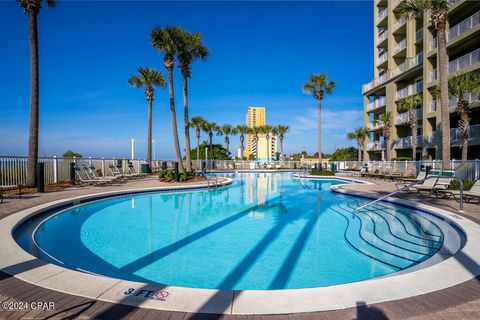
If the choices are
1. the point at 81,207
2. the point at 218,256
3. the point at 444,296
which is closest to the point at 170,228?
the point at 218,256

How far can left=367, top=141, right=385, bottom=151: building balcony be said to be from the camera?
30.0 metres

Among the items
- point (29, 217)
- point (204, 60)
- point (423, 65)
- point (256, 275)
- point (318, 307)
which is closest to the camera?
point (318, 307)

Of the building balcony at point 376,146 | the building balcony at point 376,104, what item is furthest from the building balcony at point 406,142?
the building balcony at point 376,104

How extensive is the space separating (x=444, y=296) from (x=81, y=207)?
10.4 m

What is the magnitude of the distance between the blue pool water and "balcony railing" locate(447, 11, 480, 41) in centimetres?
1648

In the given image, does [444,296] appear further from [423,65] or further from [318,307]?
[423,65]

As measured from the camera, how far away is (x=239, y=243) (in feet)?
20.4

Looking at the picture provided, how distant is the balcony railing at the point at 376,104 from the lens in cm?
3012

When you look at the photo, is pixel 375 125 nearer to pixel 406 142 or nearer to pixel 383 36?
pixel 406 142

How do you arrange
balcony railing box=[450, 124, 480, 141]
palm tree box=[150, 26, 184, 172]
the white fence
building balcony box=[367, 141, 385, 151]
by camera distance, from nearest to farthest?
the white fence → balcony railing box=[450, 124, 480, 141] → palm tree box=[150, 26, 184, 172] → building balcony box=[367, 141, 385, 151]

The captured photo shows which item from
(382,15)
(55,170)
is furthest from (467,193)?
(382,15)

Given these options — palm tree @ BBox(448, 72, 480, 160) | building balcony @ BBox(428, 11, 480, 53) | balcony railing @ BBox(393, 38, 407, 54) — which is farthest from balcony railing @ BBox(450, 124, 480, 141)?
balcony railing @ BBox(393, 38, 407, 54)

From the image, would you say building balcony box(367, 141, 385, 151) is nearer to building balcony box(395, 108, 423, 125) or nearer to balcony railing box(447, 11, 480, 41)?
building balcony box(395, 108, 423, 125)

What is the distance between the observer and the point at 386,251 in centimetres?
556
